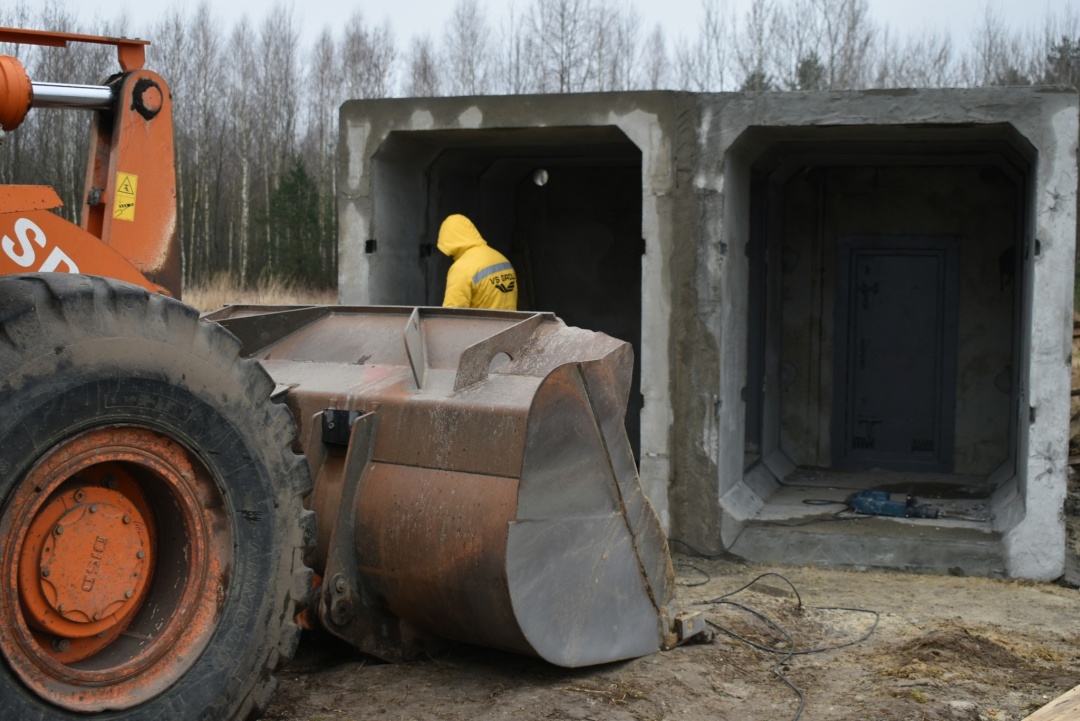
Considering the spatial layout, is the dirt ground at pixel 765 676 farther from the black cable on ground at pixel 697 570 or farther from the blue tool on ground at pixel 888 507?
the blue tool on ground at pixel 888 507

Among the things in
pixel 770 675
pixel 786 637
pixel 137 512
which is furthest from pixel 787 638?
pixel 137 512

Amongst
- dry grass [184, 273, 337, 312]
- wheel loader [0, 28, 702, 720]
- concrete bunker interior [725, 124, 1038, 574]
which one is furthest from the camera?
dry grass [184, 273, 337, 312]

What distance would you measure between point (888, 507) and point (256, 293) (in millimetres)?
24716

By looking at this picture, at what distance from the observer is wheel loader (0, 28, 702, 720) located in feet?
9.71

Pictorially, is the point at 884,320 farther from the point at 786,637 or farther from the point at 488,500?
the point at 488,500

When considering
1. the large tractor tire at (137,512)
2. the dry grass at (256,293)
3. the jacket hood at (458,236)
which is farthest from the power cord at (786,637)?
the dry grass at (256,293)

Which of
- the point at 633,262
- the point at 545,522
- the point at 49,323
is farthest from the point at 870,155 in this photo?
the point at 49,323

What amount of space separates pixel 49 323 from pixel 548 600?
209 centimetres

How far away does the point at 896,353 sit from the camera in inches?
412

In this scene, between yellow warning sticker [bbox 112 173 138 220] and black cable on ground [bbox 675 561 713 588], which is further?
black cable on ground [bbox 675 561 713 588]

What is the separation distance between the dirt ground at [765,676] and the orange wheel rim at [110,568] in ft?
2.98

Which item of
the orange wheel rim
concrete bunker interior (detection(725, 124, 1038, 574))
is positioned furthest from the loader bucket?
concrete bunker interior (detection(725, 124, 1038, 574))

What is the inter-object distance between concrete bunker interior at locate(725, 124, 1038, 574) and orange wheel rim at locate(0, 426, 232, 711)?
6242mm

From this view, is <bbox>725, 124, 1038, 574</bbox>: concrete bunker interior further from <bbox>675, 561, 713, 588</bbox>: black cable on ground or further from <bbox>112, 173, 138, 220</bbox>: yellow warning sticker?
<bbox>112, 173, 138, 220</bbox>: yellow warning sticker
